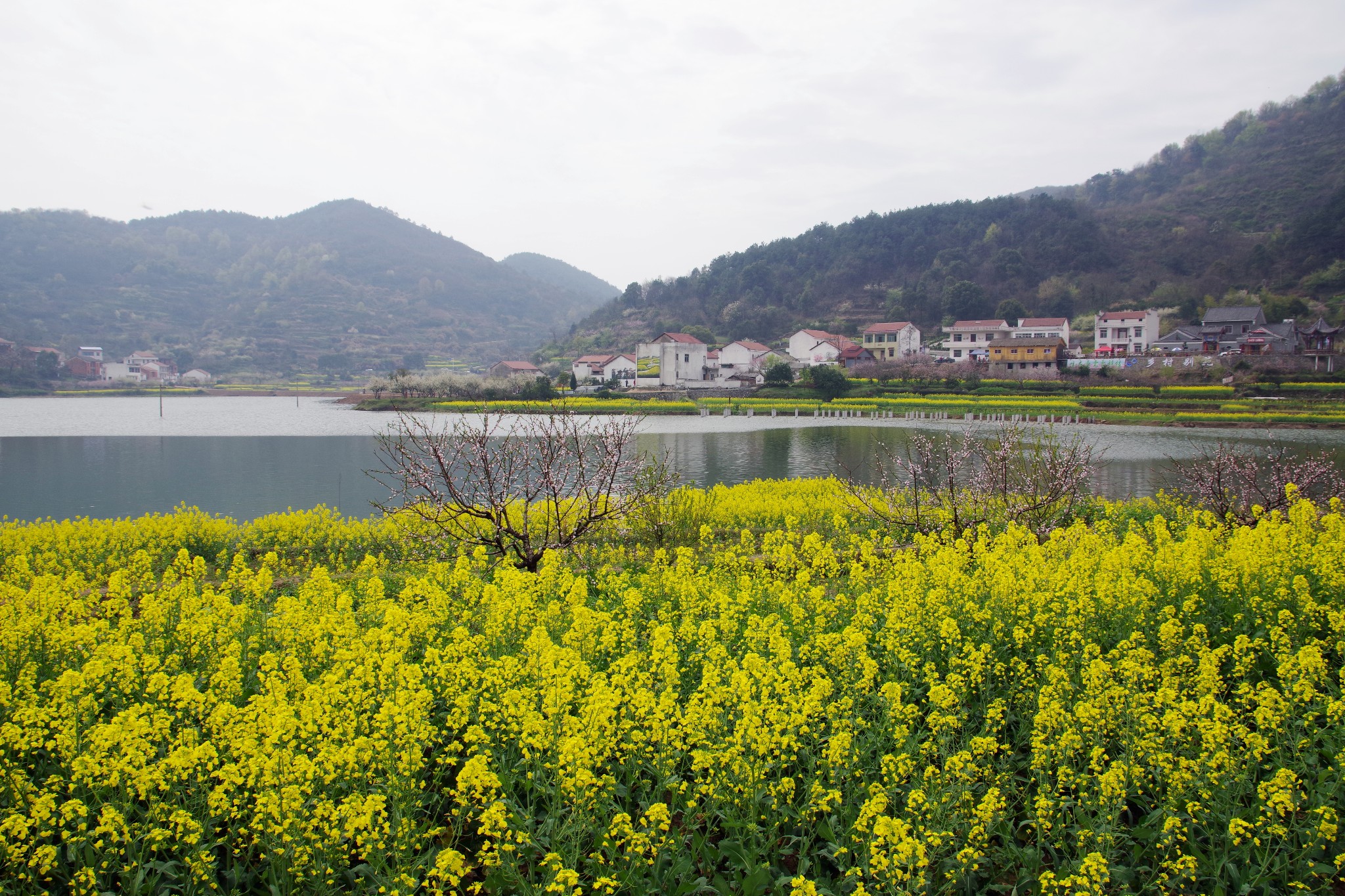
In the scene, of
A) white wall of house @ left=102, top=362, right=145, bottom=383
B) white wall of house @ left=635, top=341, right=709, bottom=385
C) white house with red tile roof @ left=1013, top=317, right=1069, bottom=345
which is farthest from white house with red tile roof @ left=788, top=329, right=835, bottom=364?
white wall of house @ left=102, top=362, right=145, bottom=383

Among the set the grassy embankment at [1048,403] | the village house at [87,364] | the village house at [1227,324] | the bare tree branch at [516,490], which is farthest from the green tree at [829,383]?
the village house at [87,364]

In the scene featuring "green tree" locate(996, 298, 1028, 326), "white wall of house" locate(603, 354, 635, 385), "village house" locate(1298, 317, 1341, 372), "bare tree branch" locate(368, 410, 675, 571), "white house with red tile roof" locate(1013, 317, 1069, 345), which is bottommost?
"bare tree branch" locate(368, 410, 675, 571)

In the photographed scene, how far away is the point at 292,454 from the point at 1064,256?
9856cm

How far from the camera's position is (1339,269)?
243 ft

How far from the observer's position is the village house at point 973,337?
7569 centimetres

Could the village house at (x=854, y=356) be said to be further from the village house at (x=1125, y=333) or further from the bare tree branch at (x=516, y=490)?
the bare tree branch at (x=516, y=490)

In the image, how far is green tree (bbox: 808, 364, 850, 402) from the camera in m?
58.5

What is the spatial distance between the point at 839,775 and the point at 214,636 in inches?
165

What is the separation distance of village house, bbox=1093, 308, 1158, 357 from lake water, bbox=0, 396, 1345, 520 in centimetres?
3746

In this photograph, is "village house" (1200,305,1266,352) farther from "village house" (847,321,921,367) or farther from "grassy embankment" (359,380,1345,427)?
"village house" (847,321,921,367)

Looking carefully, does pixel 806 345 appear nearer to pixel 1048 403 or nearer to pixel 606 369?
pixel 606 369

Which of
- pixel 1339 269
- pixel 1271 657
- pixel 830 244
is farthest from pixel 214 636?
pixel 830 244

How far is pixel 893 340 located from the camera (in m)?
80.3

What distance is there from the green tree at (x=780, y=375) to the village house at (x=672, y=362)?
29.6ft
